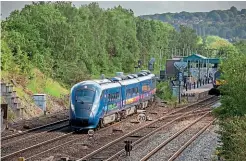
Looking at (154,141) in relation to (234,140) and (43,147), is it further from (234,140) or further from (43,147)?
(234,140)

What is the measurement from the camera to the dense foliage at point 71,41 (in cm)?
4397

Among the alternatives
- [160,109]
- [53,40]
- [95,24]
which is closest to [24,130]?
[160,109]

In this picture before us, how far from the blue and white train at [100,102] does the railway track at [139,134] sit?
6.06ft

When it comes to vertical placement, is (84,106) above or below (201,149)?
above

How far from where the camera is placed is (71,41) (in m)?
52.7

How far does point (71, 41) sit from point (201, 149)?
31614mm

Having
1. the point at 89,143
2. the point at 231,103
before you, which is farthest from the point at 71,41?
the point at 231,103

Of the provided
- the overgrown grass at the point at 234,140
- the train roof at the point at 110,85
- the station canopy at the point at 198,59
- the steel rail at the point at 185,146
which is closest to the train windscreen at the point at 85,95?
the train roof at the point at 110,85

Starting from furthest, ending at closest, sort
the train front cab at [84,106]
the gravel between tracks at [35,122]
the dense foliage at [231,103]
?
the train front cab at [84,106]
the gravel between tracks at [35,122]
the dense foliage at [231,103]

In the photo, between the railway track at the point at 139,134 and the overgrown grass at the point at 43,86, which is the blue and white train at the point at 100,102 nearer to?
the railway track at the point at 139,134

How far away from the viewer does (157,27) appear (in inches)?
4262

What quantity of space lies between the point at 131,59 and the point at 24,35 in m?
33.3

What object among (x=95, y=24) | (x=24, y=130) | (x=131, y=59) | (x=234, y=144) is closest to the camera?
(x=234, y=144)

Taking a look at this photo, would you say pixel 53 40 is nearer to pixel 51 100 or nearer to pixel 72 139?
pixel 51 100
